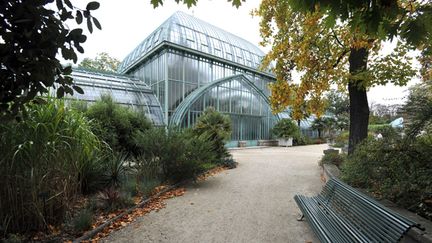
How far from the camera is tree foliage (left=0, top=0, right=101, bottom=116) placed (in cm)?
160

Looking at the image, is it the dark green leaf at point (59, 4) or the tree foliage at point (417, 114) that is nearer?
the dark green leaf at point (59, 4)

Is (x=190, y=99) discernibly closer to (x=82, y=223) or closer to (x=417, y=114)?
(x=82, y=223)

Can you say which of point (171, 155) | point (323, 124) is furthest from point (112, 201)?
point (323, 124)

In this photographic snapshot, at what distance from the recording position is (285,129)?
26.0 metres

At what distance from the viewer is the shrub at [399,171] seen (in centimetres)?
362

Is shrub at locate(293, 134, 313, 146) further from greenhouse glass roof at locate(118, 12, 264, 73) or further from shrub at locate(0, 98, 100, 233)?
shrub at locate(0, 98, 100, 233)

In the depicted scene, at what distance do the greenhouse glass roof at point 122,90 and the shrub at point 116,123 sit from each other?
9.31 metres

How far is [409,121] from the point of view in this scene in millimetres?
4125

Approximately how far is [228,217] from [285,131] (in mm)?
22214

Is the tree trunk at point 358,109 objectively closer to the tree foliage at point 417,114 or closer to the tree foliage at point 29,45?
the tree foliage at point 417,114

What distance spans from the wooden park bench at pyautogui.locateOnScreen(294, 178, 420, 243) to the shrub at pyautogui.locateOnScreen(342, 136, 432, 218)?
876 millimetres

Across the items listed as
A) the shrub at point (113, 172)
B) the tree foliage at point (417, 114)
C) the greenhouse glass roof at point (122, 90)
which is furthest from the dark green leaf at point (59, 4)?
the greenhouse glass roof at point (122, 90)

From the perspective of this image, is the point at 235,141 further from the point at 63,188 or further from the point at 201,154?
the point at 63,188

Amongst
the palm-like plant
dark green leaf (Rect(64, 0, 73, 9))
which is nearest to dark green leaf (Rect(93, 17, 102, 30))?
dark green leaf (Rect(64, 0, 73, 9))
